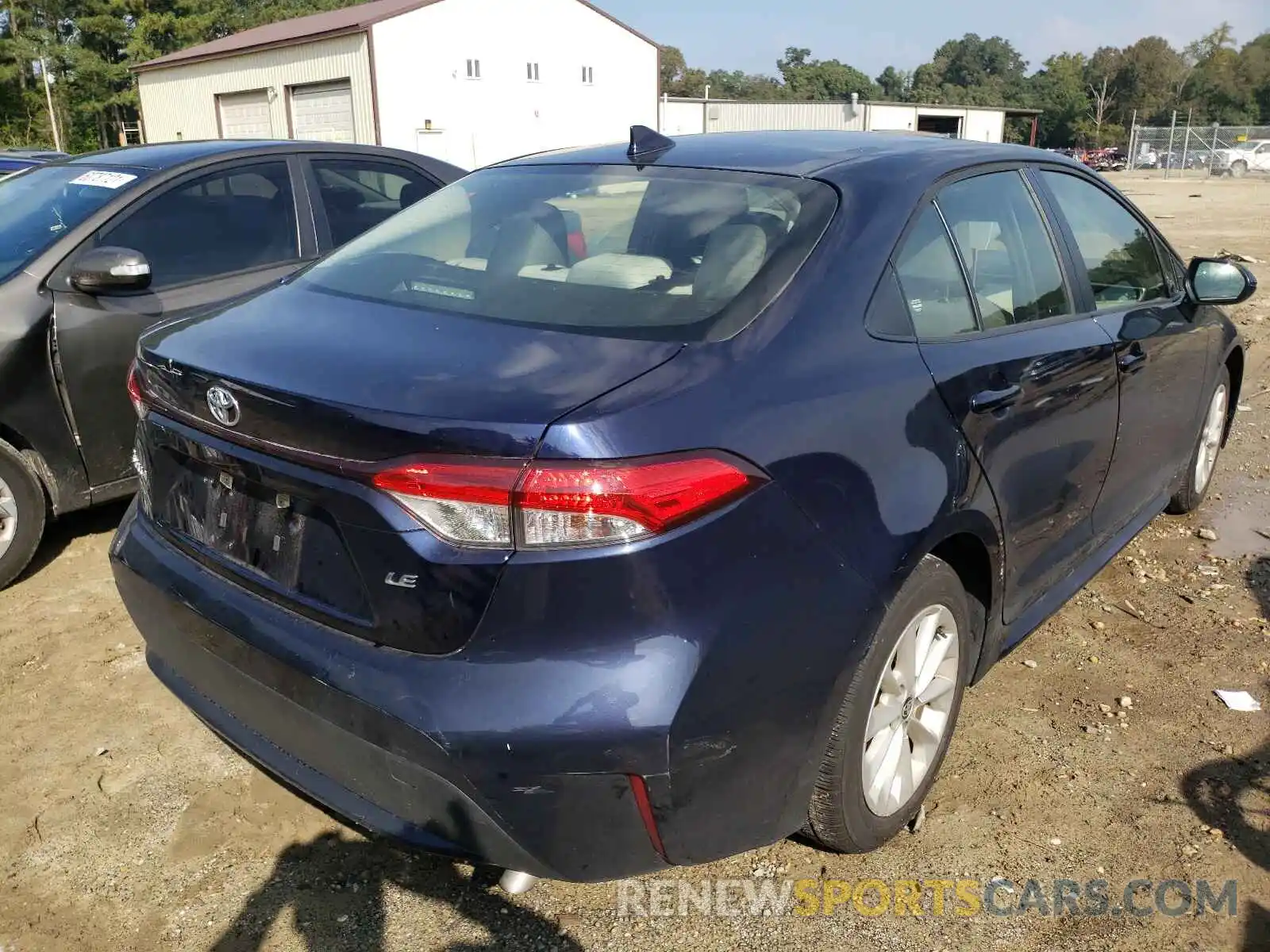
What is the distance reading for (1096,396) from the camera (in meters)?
3.09

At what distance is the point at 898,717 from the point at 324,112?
1283 inches

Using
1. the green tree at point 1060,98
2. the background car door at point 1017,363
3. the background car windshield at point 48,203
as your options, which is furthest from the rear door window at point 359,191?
the green tree at point 1060,98

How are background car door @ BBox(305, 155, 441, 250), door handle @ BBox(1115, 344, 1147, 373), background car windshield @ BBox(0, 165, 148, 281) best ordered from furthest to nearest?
background car door @ BBox(305, 155, 441, 250), background car windshield @ BBox(0, 165, 148, 281), door handle @ BBox(1115, 344, 1147, 373)

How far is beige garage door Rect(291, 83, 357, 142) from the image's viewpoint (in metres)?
30.3

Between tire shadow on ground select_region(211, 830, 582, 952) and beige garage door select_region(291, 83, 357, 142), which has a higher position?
beige garage door select_region(291, 83, 357, 142)

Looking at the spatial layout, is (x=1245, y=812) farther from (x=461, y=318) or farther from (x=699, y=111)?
(x=699, y=111)

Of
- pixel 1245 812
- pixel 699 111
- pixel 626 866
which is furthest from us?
pixel 699 111

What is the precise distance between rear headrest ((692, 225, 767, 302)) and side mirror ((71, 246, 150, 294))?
106 inches

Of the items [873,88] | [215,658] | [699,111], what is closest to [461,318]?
[215,658]

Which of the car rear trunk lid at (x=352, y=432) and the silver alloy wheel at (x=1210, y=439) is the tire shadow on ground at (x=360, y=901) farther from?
the silver alloy wheel at (x=1210, y=439)

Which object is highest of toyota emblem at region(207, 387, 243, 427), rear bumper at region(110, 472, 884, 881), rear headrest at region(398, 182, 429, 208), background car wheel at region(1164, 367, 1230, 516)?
rear headrest at region(398, 182, 429, 208)

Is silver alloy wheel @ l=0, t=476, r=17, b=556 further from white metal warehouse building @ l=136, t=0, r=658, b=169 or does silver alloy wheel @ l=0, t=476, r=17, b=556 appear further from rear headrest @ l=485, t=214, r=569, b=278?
white metal warehouse building @ l=136, t=0, r=658, b=169

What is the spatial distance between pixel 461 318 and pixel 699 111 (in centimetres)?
4689

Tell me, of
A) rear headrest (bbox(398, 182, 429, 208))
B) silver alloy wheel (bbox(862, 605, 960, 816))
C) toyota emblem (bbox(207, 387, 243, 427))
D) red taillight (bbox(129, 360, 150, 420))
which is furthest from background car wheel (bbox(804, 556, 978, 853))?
rear headrest (bbox(398, 182, 429, 208))
